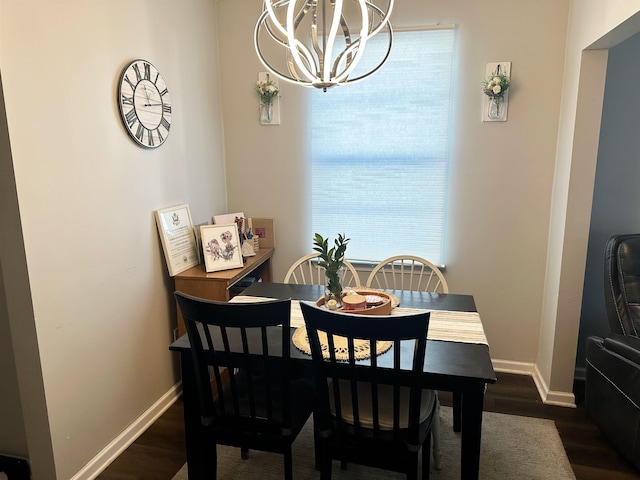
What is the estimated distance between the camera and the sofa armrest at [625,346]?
1985mm

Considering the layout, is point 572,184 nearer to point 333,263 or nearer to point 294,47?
point 333,263

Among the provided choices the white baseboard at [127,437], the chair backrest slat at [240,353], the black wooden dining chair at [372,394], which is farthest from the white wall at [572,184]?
the white baseboard at [127,437]

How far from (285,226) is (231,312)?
1.83 m

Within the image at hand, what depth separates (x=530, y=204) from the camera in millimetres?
2879

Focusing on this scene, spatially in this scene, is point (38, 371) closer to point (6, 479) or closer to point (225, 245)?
point (6, 479)

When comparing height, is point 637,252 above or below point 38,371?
above

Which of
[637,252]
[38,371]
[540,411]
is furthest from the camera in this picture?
[540,411]

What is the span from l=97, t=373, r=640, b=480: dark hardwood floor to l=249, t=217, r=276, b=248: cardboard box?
48.7 inches

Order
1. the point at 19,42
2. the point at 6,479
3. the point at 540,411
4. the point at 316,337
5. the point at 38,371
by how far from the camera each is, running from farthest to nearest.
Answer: the point at 540,411
the point at 6,479
the point at 38,371
the point at 19,42
the point at 316,337

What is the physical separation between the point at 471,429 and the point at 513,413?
1216mm

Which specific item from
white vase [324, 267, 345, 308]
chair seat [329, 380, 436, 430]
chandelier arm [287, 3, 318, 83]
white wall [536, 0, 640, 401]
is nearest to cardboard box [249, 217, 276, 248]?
white vase [324, 267, 345, 308]

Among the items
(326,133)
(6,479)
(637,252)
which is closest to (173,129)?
(326,133)

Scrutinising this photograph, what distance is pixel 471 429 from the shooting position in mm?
1597

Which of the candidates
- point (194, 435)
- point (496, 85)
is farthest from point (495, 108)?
point (194, 435)
